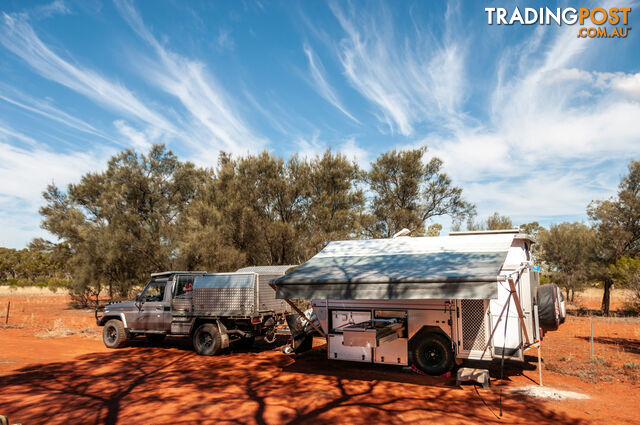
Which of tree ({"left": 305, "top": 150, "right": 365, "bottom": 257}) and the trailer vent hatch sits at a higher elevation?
tree ({"left": 305, "top": 150, "right": 365, "bottom": 257})

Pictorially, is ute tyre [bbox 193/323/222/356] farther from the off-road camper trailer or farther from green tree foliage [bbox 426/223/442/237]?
green tree foliage [bbox 426/223/442/237]

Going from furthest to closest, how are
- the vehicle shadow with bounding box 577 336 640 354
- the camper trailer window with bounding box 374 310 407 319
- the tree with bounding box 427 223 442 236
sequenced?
the tree with bounding box 427 223 442 236, the vehicle shadow with bounding box 577 336 640 354, the camper trailer window with bounding box 374 310 407 319

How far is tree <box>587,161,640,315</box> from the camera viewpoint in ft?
76.0

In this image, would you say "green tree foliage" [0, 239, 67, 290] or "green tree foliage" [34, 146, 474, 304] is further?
"green tree foliage" [0, 239, 67, 290]

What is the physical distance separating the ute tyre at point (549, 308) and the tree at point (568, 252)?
18.6m

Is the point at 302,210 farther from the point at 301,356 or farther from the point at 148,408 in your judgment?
the point at 148,408

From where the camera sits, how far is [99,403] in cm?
730

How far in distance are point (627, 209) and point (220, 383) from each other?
2468 cm

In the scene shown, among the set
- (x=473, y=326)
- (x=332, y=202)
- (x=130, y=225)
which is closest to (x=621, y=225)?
(x=332, y=202)

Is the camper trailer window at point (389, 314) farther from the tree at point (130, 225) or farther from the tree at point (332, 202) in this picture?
the tree at point (130, 225)

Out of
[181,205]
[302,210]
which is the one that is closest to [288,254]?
[302,210]

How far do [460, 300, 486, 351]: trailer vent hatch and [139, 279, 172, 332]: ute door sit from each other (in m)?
8.52

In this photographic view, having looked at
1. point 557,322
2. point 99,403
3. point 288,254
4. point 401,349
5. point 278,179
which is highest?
point 278,179

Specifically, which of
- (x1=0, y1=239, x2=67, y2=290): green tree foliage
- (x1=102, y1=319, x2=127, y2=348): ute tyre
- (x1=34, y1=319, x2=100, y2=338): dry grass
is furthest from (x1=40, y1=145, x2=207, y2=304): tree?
(x1=0, y1=239, x2=67, y2=290): green tree foliage
